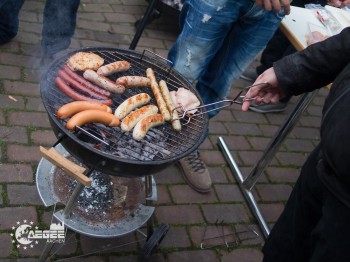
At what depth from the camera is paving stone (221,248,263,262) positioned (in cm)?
308

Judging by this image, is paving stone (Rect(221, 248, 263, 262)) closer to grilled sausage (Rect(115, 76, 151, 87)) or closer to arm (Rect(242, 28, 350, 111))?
arm (Rect(242, 28, 350, 111))

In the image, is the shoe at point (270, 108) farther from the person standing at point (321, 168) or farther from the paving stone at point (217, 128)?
the person standing at point (321, 168)

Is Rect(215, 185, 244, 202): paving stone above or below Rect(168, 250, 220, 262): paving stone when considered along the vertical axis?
above

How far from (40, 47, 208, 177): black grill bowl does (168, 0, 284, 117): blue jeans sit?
434 mm

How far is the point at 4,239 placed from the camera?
8.52ft

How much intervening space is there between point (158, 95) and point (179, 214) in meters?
1.27

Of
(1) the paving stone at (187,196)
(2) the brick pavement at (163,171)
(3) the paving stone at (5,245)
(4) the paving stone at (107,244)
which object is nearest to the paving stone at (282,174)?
(2) the brick pavement at (163,171)

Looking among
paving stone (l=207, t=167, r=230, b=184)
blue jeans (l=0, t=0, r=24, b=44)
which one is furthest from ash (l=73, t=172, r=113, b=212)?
blue jeans (l=0, t=0, r=24, b=44)

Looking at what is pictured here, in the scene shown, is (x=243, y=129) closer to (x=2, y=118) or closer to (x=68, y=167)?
(x=2, y=118)

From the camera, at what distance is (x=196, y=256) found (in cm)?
299

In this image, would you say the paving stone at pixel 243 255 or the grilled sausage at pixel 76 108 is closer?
the grilled sausage at pixel 76 108

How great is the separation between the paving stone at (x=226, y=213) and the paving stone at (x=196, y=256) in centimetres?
33

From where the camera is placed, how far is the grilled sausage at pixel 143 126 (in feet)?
6.89

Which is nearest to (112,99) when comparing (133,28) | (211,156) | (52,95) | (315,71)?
(52,95)
